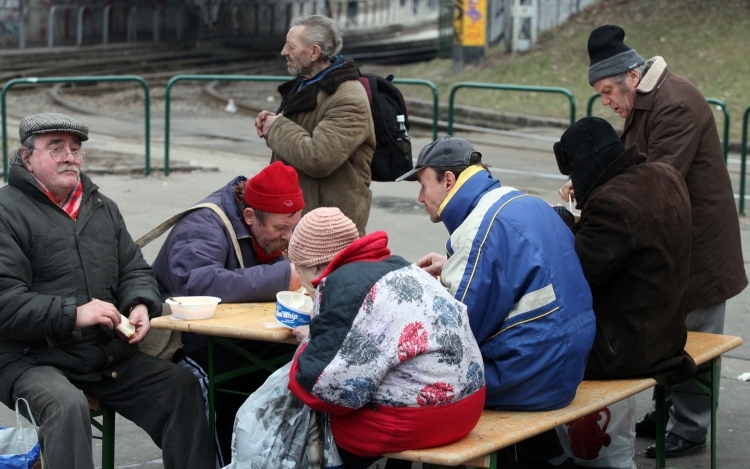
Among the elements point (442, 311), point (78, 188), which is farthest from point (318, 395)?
point (78, 188)

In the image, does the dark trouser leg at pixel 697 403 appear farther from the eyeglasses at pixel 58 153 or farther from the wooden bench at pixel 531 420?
the eyeglasses at pixel 58 153

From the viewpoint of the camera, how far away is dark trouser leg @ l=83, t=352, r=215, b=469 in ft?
13.3

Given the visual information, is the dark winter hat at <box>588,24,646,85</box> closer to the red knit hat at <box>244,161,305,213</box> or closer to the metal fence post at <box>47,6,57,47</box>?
the red knit hat at <box>244,161,305,213</box>

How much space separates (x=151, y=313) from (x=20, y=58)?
23.6m

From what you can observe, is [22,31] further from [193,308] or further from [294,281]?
[193,308]

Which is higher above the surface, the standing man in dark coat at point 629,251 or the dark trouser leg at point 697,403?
the standing man in dark coat at point 629,251

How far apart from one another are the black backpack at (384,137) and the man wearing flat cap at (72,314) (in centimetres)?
193

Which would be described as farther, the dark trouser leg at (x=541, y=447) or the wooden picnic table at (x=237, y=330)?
the dark trouser leg at (x=541, y=447)

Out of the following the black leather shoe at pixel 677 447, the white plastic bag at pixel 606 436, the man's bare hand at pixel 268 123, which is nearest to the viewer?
the white plastic bag at pixel 606 436

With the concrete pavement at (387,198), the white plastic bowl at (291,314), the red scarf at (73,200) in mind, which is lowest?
the concrete pavement at (387,198)

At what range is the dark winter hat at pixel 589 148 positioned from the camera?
12.9ft

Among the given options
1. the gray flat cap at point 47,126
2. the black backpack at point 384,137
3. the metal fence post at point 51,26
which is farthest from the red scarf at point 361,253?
the metal fence post at point 51,26

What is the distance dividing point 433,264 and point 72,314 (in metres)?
1.41

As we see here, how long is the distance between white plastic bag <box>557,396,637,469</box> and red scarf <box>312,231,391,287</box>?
153 cm
